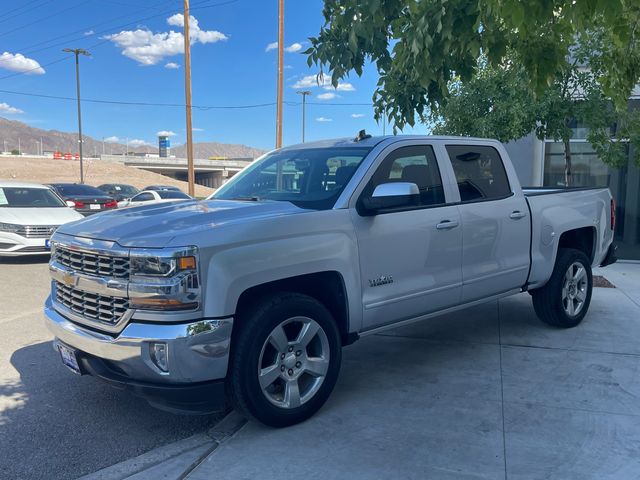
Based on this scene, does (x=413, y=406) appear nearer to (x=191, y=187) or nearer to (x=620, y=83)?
(x=620, y=83)

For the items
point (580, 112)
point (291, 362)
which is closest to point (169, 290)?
point (291, 362)

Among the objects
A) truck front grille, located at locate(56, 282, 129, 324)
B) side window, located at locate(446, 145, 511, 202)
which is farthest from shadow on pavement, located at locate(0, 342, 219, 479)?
side window, located at locate(446, 145, 511, 202)

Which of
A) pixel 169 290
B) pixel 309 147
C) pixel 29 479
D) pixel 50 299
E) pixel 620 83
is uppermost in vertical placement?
pixel 620 83

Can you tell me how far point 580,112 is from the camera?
8250 millimetres

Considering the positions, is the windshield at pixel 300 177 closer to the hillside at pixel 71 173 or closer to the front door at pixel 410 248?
the front door at pixel 410 248

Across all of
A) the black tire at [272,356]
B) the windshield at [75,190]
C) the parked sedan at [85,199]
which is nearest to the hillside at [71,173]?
the windshield at [75,190]

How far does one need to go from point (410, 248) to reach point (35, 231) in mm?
8995

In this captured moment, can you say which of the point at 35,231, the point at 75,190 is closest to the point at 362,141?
the point at 35,231

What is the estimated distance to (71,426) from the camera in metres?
3.93

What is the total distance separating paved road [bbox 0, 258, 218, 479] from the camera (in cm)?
347

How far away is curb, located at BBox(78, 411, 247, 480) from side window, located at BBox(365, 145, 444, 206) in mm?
2215

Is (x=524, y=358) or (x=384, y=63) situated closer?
(x=384, y=63)

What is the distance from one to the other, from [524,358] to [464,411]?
1.44 m

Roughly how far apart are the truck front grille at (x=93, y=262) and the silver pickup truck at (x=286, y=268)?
1 cm
